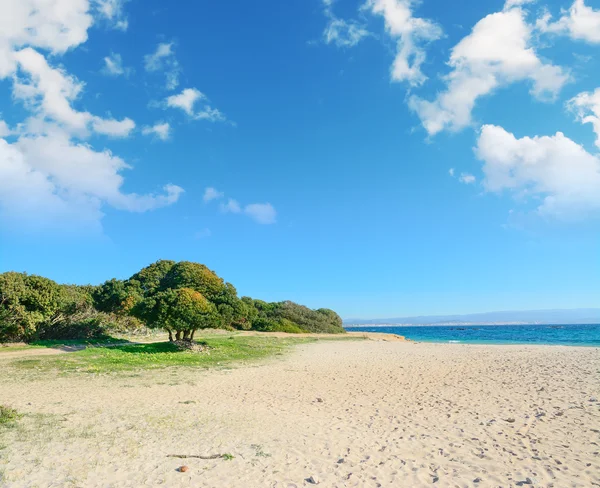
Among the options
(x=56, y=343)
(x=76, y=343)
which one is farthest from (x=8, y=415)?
(x=76, y=343)

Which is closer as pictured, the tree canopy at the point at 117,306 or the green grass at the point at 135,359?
the green grass at the point at 135,359

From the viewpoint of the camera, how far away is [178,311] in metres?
24.2

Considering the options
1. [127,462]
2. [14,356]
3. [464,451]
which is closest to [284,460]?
[127,462]

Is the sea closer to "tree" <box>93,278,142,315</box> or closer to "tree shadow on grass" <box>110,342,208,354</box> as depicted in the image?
"tree shadow on grass" <box>110,342,208,354</box>

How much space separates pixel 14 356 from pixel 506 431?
79.4 feet

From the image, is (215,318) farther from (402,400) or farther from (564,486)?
(564,486)

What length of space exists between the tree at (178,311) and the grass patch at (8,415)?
14.8 m

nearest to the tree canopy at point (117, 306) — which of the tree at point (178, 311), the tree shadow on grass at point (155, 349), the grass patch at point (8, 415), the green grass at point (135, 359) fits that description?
the tree at point (178, 311)

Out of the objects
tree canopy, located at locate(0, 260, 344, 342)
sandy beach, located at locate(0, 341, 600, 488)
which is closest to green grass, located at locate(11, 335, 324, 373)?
tree canopy, located at locate(0, 260, 344, 342)

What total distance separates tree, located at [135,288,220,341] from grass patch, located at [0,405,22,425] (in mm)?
14775

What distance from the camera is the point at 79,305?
32.7 meters

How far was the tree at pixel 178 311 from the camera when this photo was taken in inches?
958

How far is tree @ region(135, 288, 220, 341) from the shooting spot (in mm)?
24344

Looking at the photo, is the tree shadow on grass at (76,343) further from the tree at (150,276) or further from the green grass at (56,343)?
the tree at (150,276)
